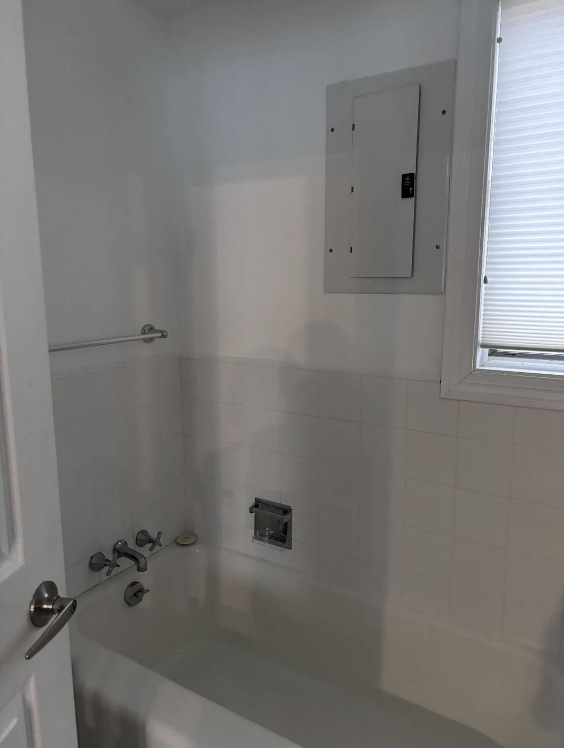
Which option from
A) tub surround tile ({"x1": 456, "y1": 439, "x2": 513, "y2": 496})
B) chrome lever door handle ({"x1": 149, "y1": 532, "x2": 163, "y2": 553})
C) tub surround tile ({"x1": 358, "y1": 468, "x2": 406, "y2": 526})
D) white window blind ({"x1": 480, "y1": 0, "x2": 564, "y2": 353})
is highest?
white window blind ({"x1": 480, "y1": 0, "x2": 564, "y2": 353})

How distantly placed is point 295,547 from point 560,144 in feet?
4.94

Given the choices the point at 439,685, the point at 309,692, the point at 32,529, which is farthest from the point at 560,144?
the point at 309,692

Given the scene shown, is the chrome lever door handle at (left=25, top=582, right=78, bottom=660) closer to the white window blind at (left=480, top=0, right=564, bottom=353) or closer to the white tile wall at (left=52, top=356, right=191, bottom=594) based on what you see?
the white tile wall at (left=52, top=356, right=191, bottom=594)

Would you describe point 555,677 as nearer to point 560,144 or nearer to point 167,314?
point 560,144

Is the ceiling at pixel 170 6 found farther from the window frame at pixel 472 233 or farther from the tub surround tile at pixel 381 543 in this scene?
the tub surround tile at pixel 381 543

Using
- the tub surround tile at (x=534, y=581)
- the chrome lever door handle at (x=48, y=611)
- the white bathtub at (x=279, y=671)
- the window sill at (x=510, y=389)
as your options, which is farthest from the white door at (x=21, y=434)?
the tub surround tile at (x=534, y=581)

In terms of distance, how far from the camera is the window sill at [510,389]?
1.46 metres

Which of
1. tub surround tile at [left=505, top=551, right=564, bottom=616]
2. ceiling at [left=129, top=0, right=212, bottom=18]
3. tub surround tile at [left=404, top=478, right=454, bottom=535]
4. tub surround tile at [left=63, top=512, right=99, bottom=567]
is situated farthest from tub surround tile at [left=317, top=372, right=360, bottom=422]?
ceiling at [left=129, top=0, right=212, bottom=18]

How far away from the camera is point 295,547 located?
198 centimetres

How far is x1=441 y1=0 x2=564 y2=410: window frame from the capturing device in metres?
1.43

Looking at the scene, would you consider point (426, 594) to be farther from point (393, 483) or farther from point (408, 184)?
point (408, 184)

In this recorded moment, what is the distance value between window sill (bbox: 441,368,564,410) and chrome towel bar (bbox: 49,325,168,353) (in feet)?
3.25

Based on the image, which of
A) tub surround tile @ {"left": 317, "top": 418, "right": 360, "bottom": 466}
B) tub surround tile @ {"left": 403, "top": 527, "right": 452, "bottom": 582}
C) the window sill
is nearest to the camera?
the window sill

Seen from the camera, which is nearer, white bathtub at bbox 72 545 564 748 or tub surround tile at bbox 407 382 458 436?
white bathtub at bbox 72 545 564 748
